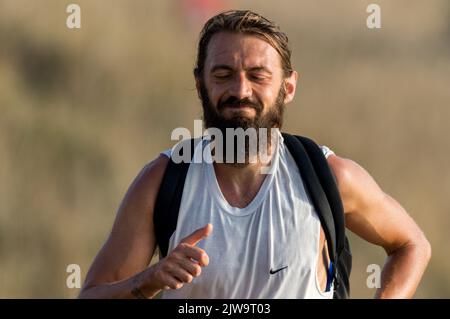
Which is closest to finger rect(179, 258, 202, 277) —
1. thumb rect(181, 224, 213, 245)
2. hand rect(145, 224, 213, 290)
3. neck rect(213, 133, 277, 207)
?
hand rect(145, 224, 213, 290)

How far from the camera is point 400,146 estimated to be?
37.4 ft

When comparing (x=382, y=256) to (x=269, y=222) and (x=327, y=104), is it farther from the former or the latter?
(x=269, y=222)

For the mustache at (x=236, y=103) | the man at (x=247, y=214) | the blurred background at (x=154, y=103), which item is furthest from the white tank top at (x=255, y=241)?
the blurred background at (x=154, y=103)

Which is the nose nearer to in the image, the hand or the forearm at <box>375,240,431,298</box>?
the hand

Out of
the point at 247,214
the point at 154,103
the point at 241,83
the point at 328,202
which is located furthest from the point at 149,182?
the point at 154,103

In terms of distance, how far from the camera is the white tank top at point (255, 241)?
339 cm

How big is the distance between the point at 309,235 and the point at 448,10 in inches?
382

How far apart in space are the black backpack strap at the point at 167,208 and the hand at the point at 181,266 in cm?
33

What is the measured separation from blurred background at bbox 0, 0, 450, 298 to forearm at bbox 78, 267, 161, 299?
6263 millimetres

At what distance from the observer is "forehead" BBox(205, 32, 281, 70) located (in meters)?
3.60

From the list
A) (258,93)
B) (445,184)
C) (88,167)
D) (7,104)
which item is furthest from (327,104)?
(258,93)

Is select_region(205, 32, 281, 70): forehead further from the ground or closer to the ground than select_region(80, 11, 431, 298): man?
further from the ground

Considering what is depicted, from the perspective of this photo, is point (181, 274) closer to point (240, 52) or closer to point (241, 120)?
point (241, 120)

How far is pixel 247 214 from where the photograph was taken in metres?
3.48
